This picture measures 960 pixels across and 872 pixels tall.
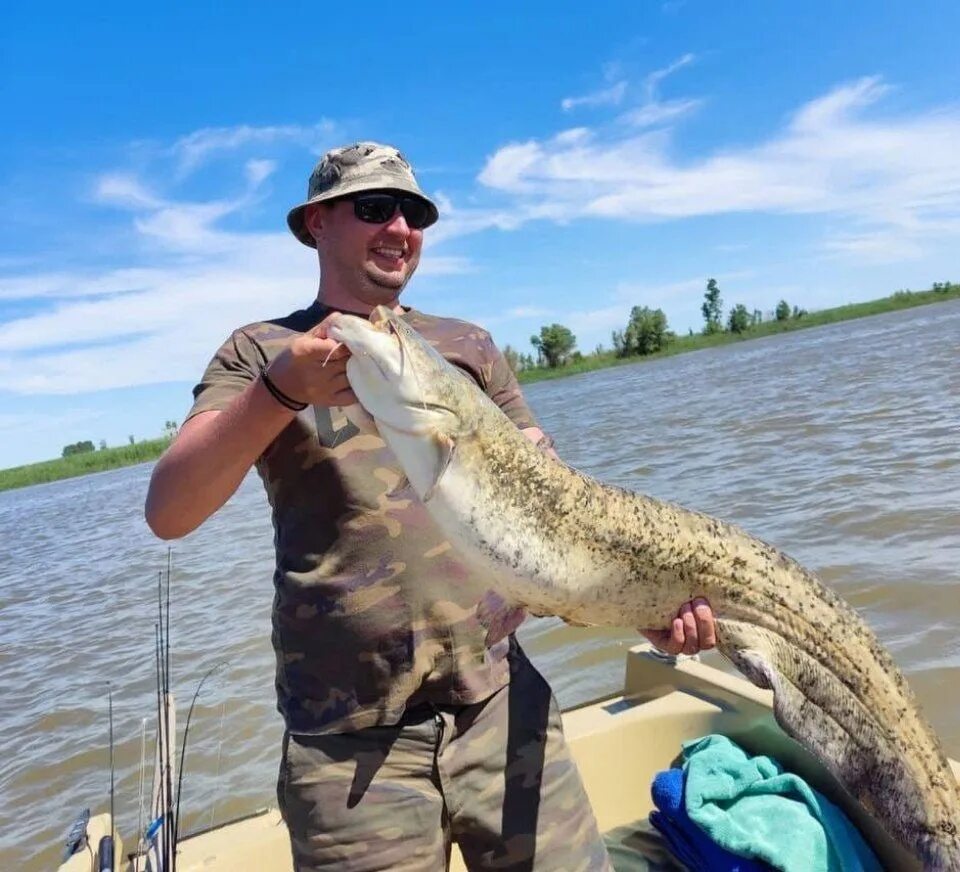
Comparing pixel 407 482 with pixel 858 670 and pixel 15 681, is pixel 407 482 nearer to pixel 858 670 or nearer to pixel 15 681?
pixel 858 670

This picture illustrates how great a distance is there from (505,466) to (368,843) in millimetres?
1142

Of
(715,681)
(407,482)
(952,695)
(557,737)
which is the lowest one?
(952,695)

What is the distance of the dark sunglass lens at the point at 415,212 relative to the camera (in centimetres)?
274

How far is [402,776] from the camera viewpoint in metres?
2.37

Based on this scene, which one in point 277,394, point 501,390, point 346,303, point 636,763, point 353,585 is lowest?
point 636,763

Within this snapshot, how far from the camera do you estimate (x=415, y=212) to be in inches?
110

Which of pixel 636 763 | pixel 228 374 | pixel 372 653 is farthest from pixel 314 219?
pixel 636 763

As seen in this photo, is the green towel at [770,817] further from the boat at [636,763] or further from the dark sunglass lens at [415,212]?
the dark sunglass lens at [415,212]

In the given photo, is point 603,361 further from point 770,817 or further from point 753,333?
point 770,817

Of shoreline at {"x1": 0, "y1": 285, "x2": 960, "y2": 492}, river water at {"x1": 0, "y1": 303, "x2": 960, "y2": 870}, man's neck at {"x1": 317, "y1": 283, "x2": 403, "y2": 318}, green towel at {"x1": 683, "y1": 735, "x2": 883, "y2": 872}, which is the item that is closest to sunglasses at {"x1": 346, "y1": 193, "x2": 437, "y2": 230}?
man's neck at {"x1": 317, "y1": 283, "x2": 403, "y2": 318}

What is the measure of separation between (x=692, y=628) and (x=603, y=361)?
68741mm

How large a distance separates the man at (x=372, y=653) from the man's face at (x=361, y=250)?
8cm

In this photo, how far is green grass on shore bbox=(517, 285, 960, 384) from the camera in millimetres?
65875

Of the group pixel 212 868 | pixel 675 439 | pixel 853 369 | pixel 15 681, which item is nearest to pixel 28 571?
pixel 15 681
